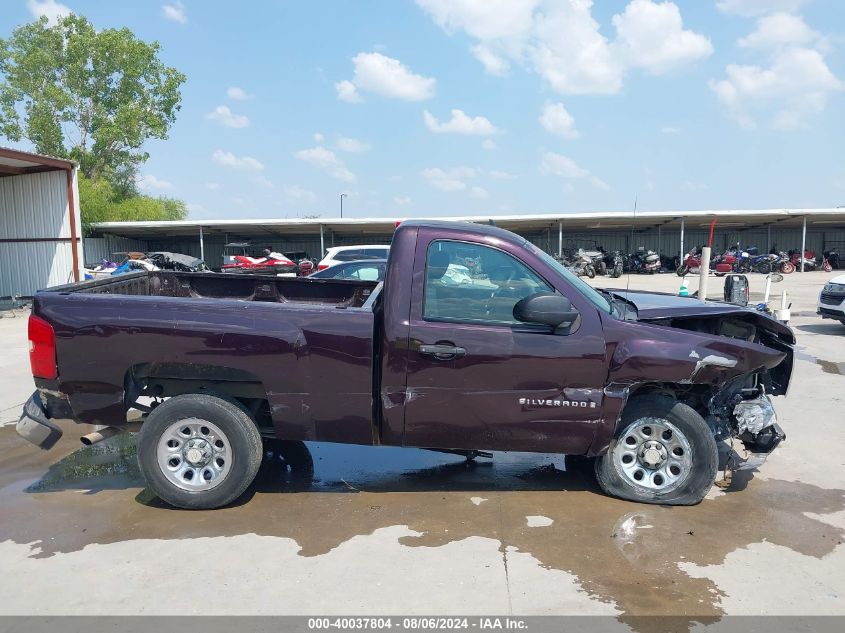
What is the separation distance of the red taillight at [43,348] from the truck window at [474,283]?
255 cm

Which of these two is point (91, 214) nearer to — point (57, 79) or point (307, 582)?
point (57, 79)

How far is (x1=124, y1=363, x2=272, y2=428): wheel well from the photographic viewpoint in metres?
4.39

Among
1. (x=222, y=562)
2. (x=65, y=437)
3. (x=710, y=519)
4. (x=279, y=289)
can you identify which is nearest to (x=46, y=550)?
(x=222, y=562)

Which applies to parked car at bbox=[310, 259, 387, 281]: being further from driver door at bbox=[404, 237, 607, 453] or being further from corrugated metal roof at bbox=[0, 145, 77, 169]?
corrugated metal roof at bbox=[0, 145, 77, 169]

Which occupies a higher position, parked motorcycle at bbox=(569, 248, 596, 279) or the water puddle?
parked motorcycle at bbox=(569, 248, 596, 279)

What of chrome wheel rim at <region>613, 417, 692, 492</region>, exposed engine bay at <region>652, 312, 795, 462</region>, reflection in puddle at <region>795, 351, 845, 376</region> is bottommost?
reflection in puddle at <region>795, 351, 845, 376</region>

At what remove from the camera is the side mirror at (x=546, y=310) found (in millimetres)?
4020

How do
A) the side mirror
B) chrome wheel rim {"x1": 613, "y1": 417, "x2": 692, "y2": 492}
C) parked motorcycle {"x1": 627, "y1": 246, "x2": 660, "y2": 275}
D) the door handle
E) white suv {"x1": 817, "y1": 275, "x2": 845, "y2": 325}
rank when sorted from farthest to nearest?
parked motorcycle {"x1": 627, "y1": 246, "x2": 660, "y2": 275}, white suv {"x1": 817, "y1": 275, "x2": 845, "y2": 325}, chrome wheel rim {"x1": 613, "y1": 417, "x2": 692, "y2": 492}, the door handle, the side mirror

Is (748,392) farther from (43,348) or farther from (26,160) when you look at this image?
(26,160)

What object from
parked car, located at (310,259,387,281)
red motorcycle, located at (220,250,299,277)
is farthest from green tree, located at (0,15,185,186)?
parked car, located at (310,259,387,281)

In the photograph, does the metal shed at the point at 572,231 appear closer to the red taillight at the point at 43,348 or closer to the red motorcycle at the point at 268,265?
the red motorcycle at the point at 268,265

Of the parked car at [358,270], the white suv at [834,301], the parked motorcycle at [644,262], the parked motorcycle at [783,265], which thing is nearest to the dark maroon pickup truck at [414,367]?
the parked car at [358,270]

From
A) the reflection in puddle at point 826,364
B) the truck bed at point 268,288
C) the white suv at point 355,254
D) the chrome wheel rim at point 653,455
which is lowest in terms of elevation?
the reflection in puddle at point 826,364

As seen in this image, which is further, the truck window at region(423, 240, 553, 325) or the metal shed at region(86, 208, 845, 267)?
the metal shed at region(86, 208, 845, 267)
